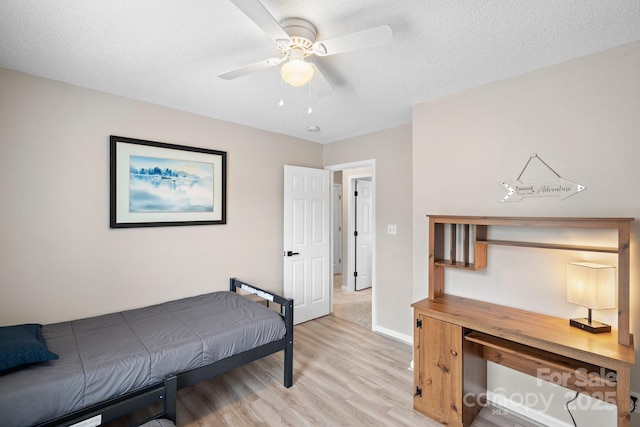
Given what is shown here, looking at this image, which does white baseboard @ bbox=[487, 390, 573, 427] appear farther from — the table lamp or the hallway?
the hallway

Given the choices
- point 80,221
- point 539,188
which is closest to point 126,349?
point 80,221

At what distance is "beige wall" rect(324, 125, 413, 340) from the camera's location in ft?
10.7

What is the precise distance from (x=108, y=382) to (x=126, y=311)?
1006 mm

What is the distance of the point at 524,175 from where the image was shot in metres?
2.08

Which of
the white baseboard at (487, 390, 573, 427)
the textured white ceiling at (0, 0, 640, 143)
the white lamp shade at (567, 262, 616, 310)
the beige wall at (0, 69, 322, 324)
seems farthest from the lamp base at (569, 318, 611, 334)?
the beige wall at (0, 69, 322, 324)

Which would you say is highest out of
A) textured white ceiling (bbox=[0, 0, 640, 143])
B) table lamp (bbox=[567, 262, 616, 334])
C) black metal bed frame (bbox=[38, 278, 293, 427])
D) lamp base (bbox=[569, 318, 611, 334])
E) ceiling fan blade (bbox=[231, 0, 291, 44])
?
textured white ceiling (bbox=[0, 0, 640, 143])

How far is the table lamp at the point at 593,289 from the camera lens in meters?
1.66

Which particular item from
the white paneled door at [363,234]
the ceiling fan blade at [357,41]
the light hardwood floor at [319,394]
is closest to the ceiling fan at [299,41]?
the ceiling fan blade at [357,41]

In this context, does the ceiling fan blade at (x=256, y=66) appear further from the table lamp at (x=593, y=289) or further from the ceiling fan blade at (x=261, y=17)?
the table lamp at (x=593, y=289)

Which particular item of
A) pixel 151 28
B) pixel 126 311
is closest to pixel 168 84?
pixel 151 28

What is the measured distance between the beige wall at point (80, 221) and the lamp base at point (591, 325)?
2.97m

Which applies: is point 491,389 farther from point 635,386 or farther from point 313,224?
point 313,224

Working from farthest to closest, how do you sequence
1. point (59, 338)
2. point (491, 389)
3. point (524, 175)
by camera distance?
point (491, 389)
point (524, 175)
point (59, 338)

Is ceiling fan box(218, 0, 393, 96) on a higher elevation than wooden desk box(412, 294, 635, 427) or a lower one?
higher
